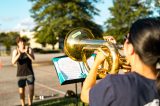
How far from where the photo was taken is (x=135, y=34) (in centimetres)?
213

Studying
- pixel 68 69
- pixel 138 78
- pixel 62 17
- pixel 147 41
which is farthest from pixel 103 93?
pixel 62 17

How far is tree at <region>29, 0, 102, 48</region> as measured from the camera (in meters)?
38.1

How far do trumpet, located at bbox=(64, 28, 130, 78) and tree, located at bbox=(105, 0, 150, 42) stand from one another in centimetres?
4798

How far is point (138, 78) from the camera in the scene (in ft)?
7.01

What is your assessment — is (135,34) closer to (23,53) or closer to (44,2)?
(23,53)

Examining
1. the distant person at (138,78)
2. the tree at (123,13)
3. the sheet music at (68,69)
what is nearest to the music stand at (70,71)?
the sheet music at (68,69)

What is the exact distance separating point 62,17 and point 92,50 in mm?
35909

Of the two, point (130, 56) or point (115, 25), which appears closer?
point (130, 56)

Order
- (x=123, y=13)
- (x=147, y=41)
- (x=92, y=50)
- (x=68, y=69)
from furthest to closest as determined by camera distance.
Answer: (x=123, y=13)
(x=68, y=69)
(x=92, y=50)
(x=147, y=41)

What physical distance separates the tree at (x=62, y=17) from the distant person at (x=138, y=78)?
34941 mm

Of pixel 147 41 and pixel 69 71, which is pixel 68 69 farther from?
pixel 147 41

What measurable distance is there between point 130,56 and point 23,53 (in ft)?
18.6

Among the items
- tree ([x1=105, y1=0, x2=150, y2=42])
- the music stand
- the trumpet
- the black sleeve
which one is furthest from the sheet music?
tree ([x1=105, y1=0, x2=150, y2=42])

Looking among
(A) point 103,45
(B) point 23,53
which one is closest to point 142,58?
(A) point 103,45
